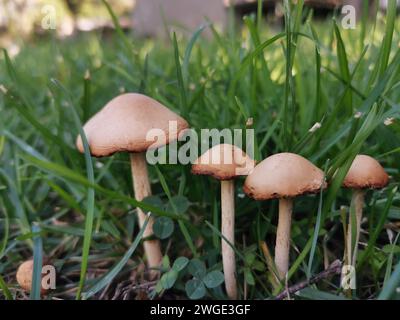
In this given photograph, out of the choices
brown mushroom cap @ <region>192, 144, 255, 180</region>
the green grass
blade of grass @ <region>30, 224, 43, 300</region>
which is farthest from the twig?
blade of grass @ <region>30, 224, 43, 300</region>

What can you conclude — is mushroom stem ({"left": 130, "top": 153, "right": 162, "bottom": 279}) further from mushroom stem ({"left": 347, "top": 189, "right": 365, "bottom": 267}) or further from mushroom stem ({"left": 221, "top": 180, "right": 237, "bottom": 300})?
mushroom stem ({"left": 347, "top": 189, "right": 365, "bottom": 267})

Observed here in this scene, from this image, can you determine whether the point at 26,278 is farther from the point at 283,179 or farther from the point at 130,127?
the point at 283,179

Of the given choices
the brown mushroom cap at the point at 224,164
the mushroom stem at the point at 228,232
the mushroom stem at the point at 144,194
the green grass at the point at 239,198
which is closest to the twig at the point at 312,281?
the green grass at the point at 239,198

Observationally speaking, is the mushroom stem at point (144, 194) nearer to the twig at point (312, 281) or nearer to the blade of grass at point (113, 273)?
the blade of grass at point (113, 273)

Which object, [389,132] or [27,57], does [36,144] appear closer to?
[389,132]

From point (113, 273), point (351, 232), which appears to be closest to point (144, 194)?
point (113, 273)
